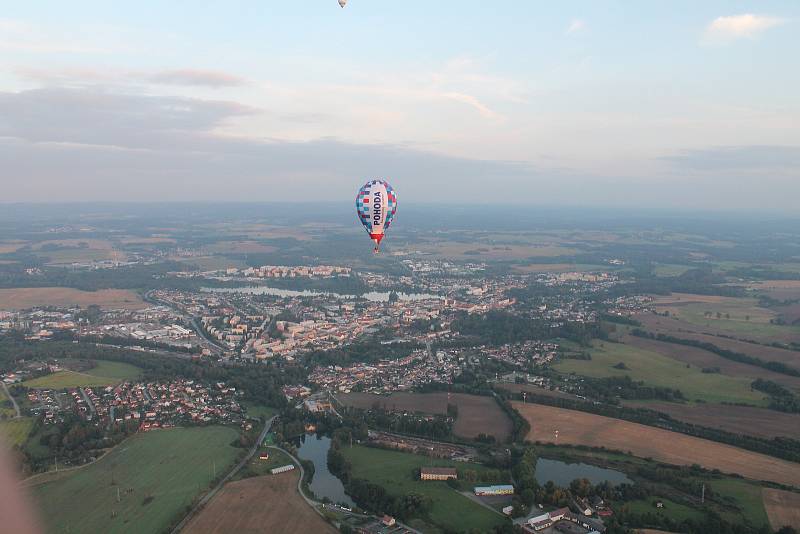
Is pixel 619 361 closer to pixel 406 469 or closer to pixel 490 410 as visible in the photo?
pixel 490 410

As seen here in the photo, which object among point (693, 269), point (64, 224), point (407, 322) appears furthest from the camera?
point (64, 224)

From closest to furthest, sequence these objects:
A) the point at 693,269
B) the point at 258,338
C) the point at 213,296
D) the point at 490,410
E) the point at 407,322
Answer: the point at 490,410
the point at 258,338
the point at 407,322
the point at 213,296
the point at 693,269

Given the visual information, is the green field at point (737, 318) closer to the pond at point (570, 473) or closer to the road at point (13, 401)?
the pond at point (570, 473)

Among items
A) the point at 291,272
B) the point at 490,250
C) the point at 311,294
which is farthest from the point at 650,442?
the point at 490,250

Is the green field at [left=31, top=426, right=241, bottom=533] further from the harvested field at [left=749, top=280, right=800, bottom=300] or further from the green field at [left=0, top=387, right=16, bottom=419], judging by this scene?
the harvested field at [left=749, top=280, right=800, bottom=300]

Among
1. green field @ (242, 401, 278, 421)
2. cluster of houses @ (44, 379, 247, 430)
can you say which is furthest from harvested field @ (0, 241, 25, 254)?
green field @ (242, 401, 278, 421)

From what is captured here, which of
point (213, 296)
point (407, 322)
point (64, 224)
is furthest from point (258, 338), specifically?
point (64, 224)
